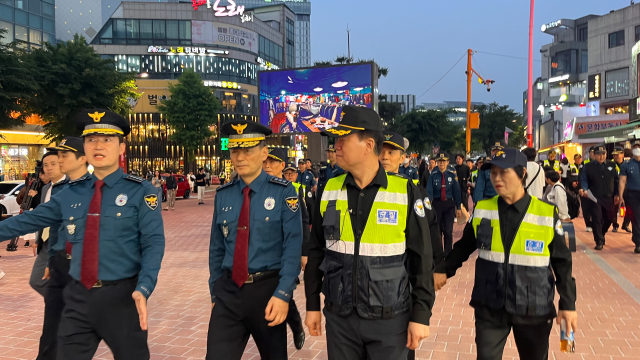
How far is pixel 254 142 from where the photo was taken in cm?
337

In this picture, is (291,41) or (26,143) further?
(291,41)

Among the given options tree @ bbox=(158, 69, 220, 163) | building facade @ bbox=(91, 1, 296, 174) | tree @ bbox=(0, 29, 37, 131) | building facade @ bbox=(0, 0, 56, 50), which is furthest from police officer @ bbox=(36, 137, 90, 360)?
building facade @ bbox=(91, 1, 296, 174)

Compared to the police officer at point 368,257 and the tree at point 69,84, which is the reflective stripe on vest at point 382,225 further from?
the tree at point 69,84

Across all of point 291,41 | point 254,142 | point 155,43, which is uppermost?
point 291,41

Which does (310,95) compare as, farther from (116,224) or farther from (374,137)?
(374,137)

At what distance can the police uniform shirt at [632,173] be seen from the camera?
995 centimetres

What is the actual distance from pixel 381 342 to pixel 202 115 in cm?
4741

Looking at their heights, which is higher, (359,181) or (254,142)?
(254,142)

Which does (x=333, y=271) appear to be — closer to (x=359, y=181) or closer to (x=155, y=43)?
(x=359, y=181)

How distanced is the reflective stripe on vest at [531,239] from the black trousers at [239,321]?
4.69ft

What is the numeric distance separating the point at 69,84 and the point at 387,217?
24653mm

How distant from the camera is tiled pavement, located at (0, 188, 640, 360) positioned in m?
4.99

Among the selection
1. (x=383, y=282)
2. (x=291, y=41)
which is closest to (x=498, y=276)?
(x=383, y=282)

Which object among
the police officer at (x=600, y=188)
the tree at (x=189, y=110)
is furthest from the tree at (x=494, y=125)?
the police officer at (x=600, y=188)
